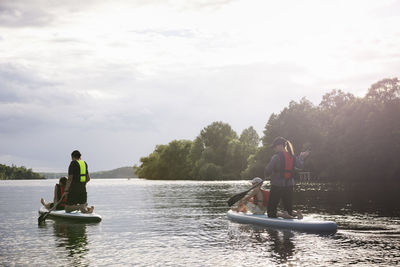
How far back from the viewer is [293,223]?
15531mm

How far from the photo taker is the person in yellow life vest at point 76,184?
18.3m

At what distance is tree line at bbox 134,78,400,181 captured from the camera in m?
73.4

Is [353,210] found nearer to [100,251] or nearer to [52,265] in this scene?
[100,251]

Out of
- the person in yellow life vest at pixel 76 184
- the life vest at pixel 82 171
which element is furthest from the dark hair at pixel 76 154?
the life vest at pixel 82 171

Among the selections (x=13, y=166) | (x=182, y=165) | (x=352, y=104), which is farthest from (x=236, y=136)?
(x=13, y=166)

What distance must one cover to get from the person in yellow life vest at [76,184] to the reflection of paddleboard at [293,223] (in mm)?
6305

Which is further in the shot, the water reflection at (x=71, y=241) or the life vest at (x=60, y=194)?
the life vest at (x=60, y=194)

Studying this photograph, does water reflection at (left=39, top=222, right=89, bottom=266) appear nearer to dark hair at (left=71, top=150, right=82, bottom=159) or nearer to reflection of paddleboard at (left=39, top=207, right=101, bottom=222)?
reflection of paddleboard at (left=39, top=207, right=101, bottom=222)

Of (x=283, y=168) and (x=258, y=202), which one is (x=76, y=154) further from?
(x=283, y=168)

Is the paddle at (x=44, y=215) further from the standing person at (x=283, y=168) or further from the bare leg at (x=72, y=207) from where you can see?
the standing person at (x=283, y=168)

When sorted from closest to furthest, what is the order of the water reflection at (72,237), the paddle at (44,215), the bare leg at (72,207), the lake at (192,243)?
the lake at (192,243), the water reflection at (72,237), the paddle at (44,215), the bare leg at (72,207)

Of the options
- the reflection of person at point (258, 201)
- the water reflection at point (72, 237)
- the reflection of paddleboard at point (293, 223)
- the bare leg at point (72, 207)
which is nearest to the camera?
the water reflection at point (72, 237)

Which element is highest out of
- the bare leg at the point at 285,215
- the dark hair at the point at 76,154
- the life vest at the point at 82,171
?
the dark hair at the point at 76,154

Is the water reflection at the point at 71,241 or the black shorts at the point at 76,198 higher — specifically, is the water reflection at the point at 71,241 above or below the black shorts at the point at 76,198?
below
